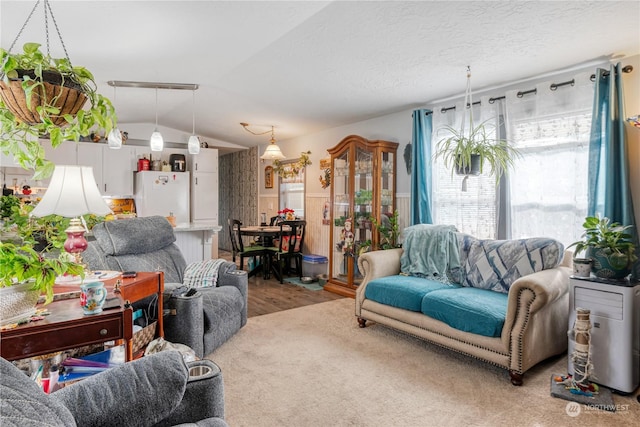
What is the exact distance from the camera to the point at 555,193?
312 cm

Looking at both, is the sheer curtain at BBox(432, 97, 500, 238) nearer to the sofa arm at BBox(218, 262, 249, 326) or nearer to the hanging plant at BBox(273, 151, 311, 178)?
the sofa arm at BBox(218, 262, 249, 326)

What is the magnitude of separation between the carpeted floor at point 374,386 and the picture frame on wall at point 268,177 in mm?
3982

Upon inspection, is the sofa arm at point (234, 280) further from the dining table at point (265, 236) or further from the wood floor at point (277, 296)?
the dining table at point (265, 236)

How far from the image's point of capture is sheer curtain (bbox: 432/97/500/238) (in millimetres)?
3566

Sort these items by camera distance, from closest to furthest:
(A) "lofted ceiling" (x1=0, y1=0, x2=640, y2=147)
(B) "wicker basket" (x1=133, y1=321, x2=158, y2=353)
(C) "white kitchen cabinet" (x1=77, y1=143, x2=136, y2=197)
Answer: (B) "wicker basket" (x1=133, y1=321, x2=158, y2=353), (A) "lofted ceiling" (x1=0, y1=0, x2=640, y2=147), (C) "white kitchen cabinet" (x1=77, y1=143, x2=136, y2=197)

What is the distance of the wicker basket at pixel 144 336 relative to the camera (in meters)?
2.18

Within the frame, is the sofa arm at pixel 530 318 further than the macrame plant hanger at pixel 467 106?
No

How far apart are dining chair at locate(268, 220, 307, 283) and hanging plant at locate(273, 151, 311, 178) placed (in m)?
0.98

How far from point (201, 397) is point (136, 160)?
20.5 ft

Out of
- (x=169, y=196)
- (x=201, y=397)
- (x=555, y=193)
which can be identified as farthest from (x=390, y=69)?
(x=169, y=196)

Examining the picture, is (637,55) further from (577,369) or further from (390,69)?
(577,369)

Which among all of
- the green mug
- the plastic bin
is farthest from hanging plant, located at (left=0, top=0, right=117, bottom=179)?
the plastic bin

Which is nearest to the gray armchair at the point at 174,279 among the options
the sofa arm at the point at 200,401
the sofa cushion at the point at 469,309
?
the sofa arm at the point at 200,401

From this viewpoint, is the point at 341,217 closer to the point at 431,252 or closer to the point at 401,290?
the point at 431,252
